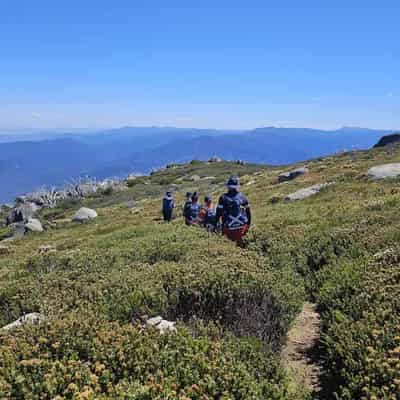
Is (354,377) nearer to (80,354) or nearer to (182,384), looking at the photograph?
(182,384)

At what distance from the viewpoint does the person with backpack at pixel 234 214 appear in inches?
450

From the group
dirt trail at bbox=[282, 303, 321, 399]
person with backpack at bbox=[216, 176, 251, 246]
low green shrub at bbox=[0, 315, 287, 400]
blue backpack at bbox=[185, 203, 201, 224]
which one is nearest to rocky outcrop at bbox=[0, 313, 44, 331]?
low green shrub at bbox=[0, 315, 287, 400]

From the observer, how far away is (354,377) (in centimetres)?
430

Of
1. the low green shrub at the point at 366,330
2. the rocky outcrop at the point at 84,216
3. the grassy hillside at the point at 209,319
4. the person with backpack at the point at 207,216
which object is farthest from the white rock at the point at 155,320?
the rocky outcrop at the point at 84,216

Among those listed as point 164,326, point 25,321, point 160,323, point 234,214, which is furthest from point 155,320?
point 234,214

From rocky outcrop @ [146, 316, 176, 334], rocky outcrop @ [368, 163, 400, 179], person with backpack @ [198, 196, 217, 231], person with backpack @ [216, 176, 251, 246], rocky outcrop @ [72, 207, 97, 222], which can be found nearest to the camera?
rocky outcrop @ [146, 316, 176, 334]

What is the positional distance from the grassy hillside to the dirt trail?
0.17 metres

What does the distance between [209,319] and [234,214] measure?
5.60 m

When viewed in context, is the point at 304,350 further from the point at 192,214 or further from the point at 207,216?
the point at 192,214

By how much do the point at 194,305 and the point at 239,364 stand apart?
205cm

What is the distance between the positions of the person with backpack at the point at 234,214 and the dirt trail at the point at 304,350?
3.72 meters

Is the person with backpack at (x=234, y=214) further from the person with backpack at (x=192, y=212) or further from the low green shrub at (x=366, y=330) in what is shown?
the person with backpack at (x=192, y=212)

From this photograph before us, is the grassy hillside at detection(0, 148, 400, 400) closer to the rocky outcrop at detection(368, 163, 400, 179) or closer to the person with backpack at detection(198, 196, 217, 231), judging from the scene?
the person with backpack at detection(198, 196, 217, 231)

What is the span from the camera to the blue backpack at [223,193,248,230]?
1143cm
